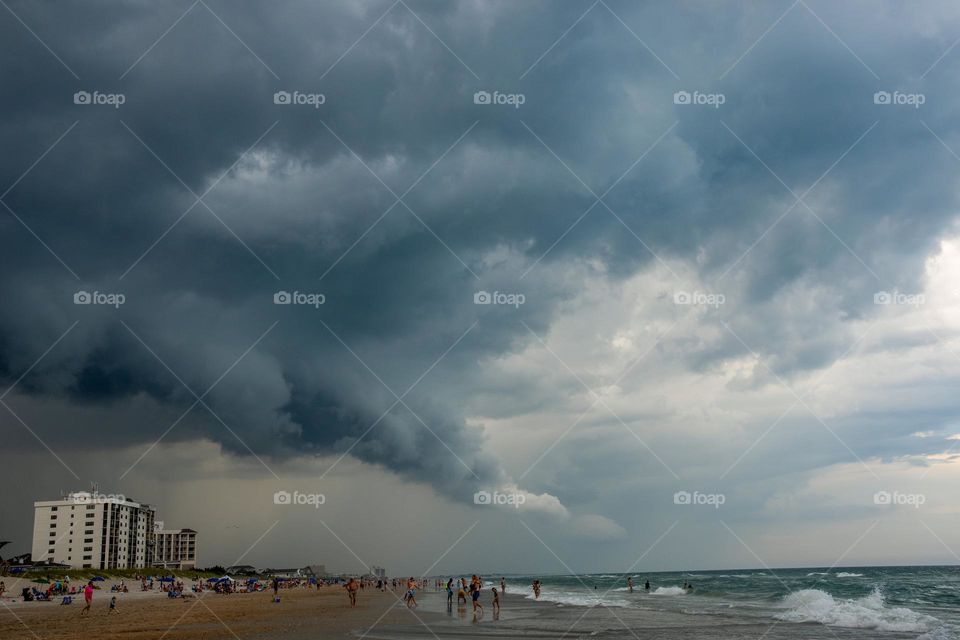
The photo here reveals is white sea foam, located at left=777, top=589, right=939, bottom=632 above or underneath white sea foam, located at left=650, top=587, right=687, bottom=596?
above

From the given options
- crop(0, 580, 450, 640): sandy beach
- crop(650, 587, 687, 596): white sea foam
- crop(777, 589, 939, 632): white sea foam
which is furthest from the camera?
crop(650, 587, 687, 596): white sea foam

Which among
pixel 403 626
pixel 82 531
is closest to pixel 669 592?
pixel 403 626

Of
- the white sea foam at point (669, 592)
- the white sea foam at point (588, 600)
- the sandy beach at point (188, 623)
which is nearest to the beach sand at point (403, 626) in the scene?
the sandy beach at point (188, 623)

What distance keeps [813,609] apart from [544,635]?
80.4 ft

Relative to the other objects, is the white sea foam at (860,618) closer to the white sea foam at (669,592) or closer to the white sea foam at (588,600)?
the white sea foam at (588,600)

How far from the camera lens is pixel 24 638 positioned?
27547 mm

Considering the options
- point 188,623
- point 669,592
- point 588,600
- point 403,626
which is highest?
point 188,623

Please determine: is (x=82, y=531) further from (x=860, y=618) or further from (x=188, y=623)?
(x=860, y=618)

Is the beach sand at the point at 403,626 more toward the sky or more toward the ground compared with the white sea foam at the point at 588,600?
more toward the sky

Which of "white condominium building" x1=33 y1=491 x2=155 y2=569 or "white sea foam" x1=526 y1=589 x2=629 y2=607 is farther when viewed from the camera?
"white condominium building" x1=33 y1=491 x2=155 y2=569

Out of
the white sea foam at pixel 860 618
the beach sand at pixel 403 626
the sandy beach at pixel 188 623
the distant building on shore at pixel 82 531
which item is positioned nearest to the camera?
the beach sand at pixel 403 626

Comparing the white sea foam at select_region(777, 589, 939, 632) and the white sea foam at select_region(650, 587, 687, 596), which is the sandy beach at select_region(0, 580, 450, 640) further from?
the white sea foam at select_region(650, 587, 687, 596)

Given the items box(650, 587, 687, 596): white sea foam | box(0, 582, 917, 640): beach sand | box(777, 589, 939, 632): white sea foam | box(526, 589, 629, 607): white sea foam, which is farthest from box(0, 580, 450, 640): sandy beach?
box(650, 587, 687, 596): white sea foam

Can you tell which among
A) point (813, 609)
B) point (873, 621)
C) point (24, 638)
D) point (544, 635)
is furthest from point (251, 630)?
point (813, 609)
